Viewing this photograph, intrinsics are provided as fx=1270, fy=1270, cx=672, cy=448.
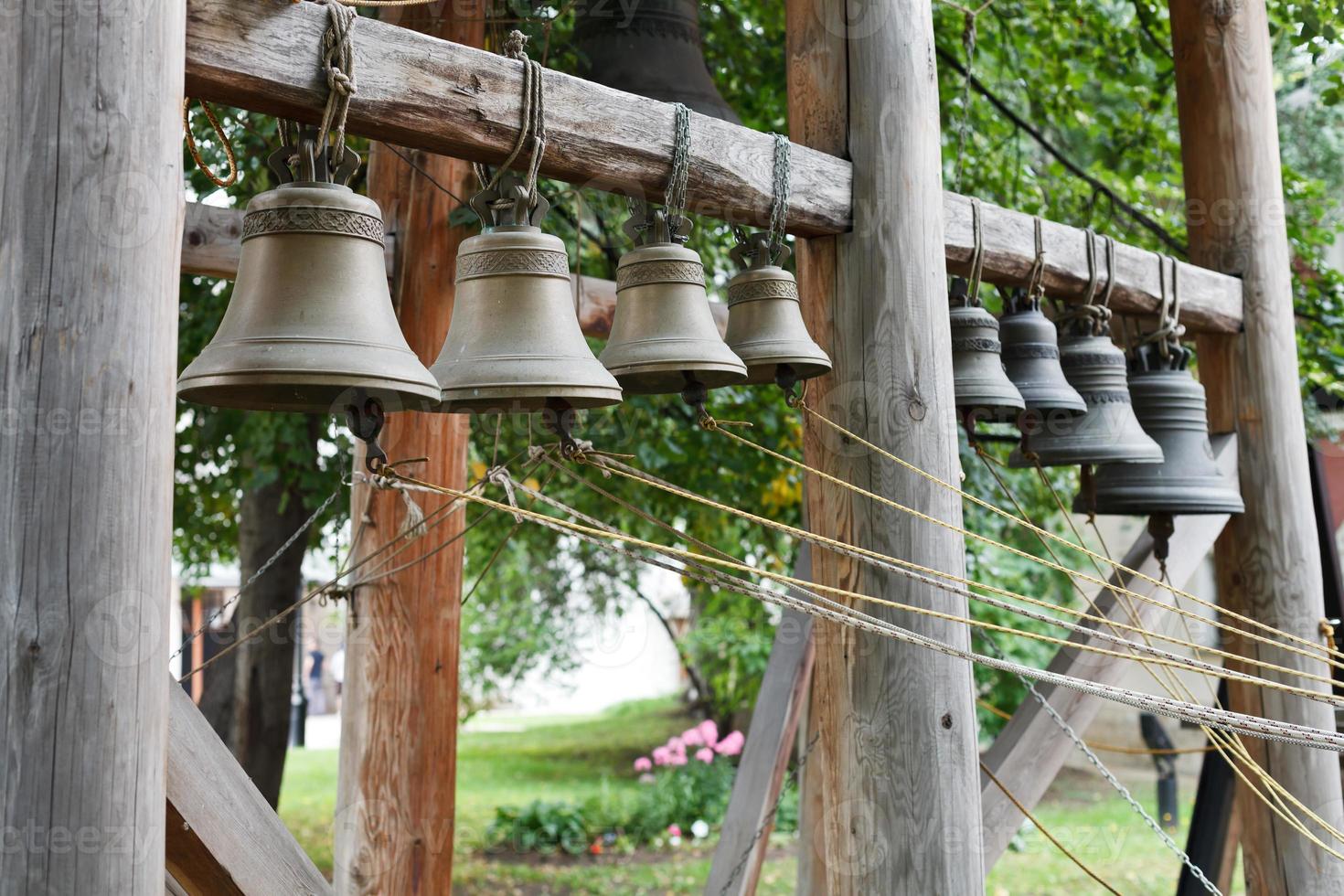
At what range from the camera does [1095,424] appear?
11.6 ft

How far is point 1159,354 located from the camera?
3938 mm

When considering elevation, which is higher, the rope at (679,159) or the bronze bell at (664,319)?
the rope at (679,159)

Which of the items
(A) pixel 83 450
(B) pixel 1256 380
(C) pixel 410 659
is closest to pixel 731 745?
(B) pixel 1256 380

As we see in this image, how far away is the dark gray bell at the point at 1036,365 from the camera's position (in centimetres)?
335

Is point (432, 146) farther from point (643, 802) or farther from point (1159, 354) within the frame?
point (643, 802)

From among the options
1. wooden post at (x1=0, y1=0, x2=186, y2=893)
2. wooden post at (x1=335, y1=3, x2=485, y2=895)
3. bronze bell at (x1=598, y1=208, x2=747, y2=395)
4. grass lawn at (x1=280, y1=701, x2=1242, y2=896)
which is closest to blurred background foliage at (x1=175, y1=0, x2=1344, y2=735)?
wooden post at (x1=335, y1=3, x2=485, y2=895)

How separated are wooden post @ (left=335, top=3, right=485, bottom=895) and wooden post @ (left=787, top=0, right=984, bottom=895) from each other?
4.07 feet

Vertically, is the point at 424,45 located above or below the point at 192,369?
above

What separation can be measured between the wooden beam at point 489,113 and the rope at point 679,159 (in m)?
0.02

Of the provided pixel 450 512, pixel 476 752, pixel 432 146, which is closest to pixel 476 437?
pixel 450 512

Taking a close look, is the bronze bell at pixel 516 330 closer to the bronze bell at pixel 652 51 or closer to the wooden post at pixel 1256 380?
the bronze bell at pixel 652 51

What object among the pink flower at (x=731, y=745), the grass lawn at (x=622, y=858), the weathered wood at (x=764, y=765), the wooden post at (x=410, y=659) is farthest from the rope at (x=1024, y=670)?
the pink flower at (x=731, y=745)

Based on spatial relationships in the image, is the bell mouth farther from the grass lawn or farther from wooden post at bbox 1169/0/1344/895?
the grass lawn

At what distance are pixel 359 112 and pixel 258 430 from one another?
11.4 ft
